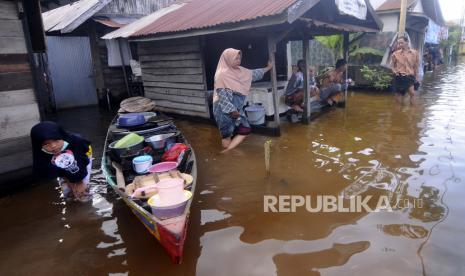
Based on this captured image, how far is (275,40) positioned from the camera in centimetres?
684

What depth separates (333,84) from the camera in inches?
405

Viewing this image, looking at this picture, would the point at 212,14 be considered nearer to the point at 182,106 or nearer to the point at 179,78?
the point at 179,78

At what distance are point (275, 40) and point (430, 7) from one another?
54.0 feet

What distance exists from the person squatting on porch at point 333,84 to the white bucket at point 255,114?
119 inches

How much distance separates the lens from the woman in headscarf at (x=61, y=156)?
4.26 m

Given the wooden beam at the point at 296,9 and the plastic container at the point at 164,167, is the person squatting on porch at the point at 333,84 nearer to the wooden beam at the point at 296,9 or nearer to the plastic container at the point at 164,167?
the wooden beam at the point at 296,9

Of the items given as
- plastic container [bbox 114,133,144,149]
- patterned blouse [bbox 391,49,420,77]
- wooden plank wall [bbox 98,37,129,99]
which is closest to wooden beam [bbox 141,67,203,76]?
wooden plank wall [bbox 98,37,129,99]

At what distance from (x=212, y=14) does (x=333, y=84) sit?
4.70 m

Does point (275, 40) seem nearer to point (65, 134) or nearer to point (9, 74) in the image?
point (65, 134)

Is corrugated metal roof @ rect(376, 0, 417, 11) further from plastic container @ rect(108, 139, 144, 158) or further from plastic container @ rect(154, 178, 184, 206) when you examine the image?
plastic container @ rect(154, 178, 184, 206)

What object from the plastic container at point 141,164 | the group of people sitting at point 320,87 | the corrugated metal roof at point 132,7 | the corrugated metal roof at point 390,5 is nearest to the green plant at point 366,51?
the corrugated metal roof at point 390,5

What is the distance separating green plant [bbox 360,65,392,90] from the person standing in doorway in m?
3.47

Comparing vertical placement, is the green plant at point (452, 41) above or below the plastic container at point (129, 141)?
above

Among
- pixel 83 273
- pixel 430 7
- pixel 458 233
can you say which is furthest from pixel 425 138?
pixel 430 7
